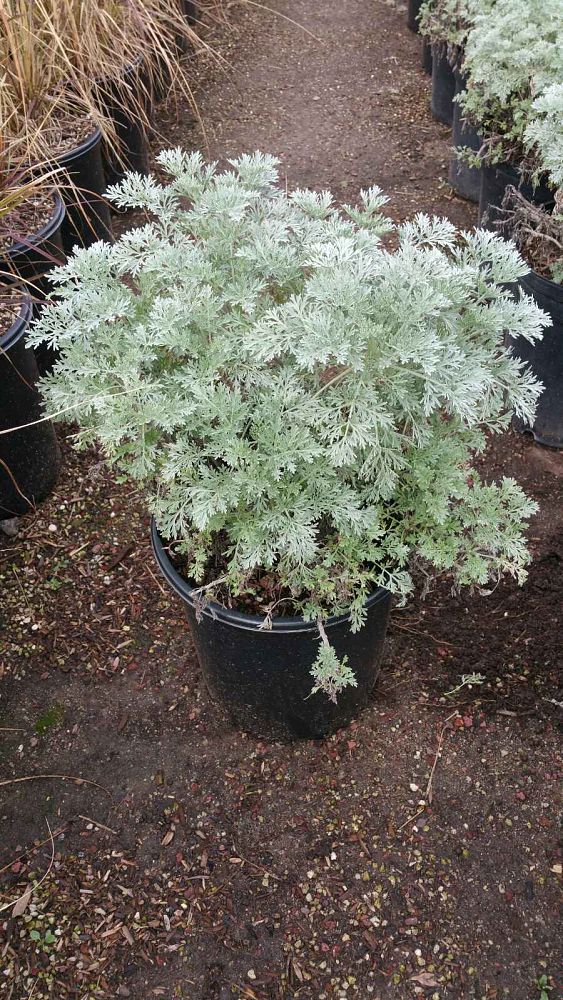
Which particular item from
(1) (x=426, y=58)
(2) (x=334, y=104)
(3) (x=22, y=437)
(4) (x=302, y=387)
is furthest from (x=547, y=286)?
(1) (x=426, y=58)

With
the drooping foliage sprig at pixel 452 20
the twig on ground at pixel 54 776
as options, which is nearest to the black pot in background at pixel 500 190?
the drooping foliage sprig at pixel 452 20

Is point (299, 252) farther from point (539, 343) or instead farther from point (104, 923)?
point (104, 923)

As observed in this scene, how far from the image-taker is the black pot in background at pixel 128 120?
4405 millimetres

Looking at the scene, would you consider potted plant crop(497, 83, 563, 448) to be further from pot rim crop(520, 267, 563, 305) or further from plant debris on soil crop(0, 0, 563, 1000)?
plant debris on soil crop(0, 0, 563, 1000)

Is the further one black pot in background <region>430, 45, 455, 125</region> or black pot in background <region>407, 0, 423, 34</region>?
black pot in background <region>407, 0, 423, 34</region>

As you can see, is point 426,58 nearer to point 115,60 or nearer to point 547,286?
point 115,60

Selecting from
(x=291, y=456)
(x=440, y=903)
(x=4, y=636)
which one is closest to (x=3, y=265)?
(x=4, y=636)

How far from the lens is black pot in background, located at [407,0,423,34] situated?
253 inches

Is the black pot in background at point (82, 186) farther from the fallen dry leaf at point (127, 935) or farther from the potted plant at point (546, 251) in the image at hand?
the fallen dry leaf at point (127, 935)

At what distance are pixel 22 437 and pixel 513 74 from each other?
254 cm

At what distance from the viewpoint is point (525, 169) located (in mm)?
3346

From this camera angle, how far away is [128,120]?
4840mm

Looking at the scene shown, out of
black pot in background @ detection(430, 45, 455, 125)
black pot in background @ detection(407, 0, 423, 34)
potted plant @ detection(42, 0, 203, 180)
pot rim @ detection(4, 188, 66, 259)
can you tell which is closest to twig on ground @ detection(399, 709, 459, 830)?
pot rim @ detection(4, 188, 66, 259)

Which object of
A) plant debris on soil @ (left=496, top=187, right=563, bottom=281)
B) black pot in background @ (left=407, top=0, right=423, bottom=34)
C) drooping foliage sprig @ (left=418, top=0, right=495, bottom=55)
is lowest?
plant debris on soil @ (left=496, top=187, right=563, bottom=281)
